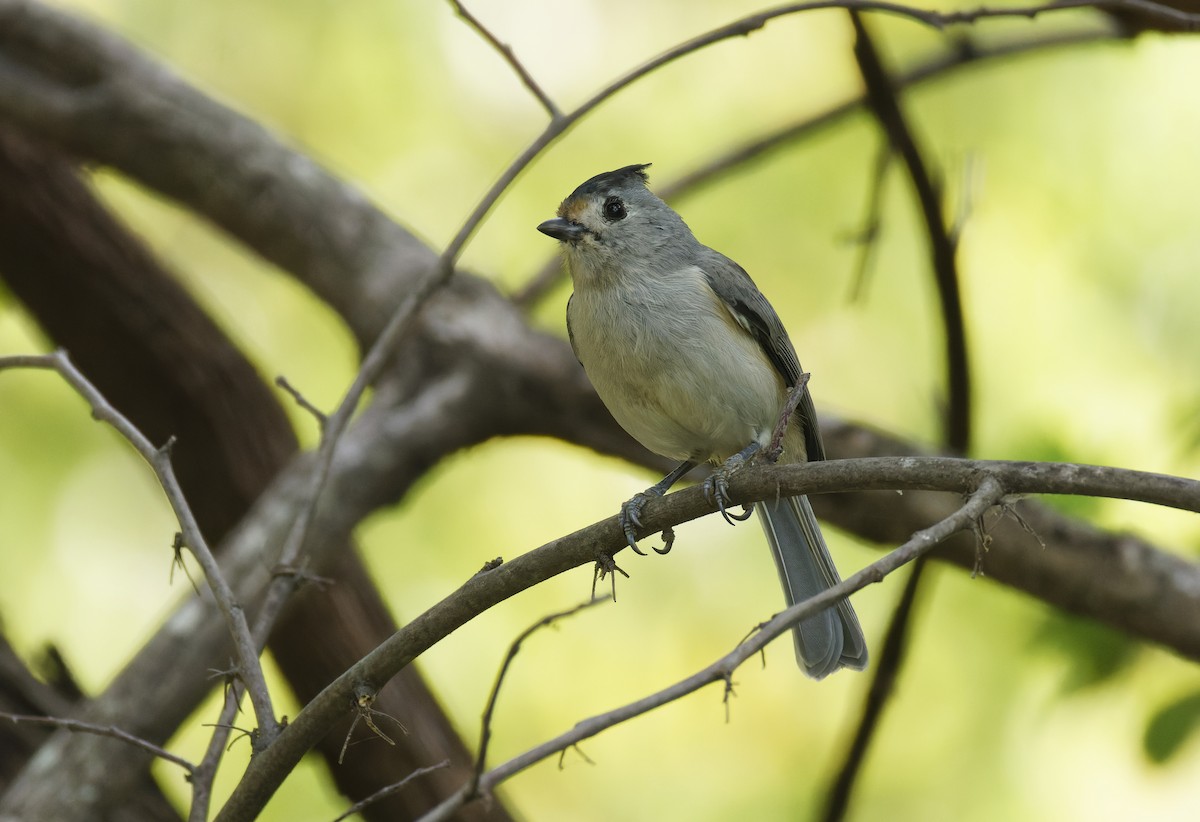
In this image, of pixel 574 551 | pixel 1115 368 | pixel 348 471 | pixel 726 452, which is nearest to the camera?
pixel 574 551

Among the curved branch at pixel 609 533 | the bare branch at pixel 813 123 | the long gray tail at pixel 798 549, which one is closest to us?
the curved branch at pixel 609 533

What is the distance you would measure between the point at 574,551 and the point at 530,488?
4.11 meters

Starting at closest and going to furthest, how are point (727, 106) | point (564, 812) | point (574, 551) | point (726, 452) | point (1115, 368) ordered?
1. point (574, 551)
2. point (726, 452)
3. point (1115, 368)
4. point (564, 812)
5. point (727, 106)

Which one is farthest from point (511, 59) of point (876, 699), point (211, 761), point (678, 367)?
point (876, 699)

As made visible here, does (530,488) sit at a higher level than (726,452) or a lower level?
higher

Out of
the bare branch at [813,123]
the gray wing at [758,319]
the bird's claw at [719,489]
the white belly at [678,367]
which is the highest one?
the bare branch at [813,123]

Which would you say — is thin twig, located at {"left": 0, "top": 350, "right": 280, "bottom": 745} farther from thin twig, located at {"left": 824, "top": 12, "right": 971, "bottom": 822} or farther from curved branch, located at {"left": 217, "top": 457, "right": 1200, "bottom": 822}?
thin twig, located at {"left": 824, "top": 12, "right": 971, "bottom": 822}

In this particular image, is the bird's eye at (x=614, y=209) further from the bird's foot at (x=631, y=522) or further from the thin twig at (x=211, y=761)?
the thin twig at (x=211, y=761)

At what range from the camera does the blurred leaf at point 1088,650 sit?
3629 mm

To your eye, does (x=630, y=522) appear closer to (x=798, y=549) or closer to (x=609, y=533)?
(x=609, y=533)

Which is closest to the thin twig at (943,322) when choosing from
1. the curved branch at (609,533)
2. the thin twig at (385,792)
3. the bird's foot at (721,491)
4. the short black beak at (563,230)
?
the short black beak at (563,230)

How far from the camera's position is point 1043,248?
5773 mm

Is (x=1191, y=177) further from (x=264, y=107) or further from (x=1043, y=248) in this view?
(x=264, y=107)

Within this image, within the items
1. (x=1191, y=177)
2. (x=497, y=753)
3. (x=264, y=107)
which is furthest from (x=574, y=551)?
(x=264, y=107)
